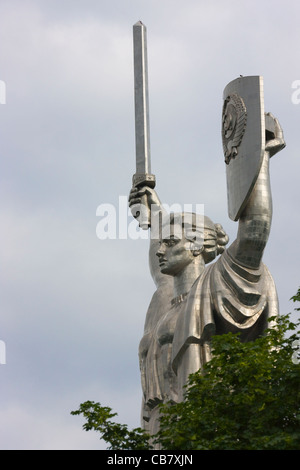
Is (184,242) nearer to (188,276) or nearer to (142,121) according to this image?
(188,276)

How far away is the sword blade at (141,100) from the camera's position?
28.1m

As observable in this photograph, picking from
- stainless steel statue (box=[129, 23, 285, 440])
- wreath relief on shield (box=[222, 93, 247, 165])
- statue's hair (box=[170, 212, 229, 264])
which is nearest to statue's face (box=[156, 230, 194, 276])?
stainless steel statue (box=[129, 23, 285, 440])

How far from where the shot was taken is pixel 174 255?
26812mm

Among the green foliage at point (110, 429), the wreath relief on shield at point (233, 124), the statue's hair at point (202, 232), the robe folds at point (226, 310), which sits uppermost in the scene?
the wreath relief on shield at point (233, 124)

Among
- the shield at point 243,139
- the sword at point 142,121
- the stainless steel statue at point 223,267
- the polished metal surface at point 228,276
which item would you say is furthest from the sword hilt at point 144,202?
the shield at point 243,139

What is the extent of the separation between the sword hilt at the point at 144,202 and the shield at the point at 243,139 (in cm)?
321

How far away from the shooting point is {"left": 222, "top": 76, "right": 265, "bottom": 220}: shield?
2452 cm

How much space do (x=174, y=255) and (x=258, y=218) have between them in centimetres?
261

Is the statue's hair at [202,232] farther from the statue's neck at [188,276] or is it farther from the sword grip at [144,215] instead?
the sword grip at [144,215]

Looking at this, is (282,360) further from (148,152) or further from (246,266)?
(148,152)
